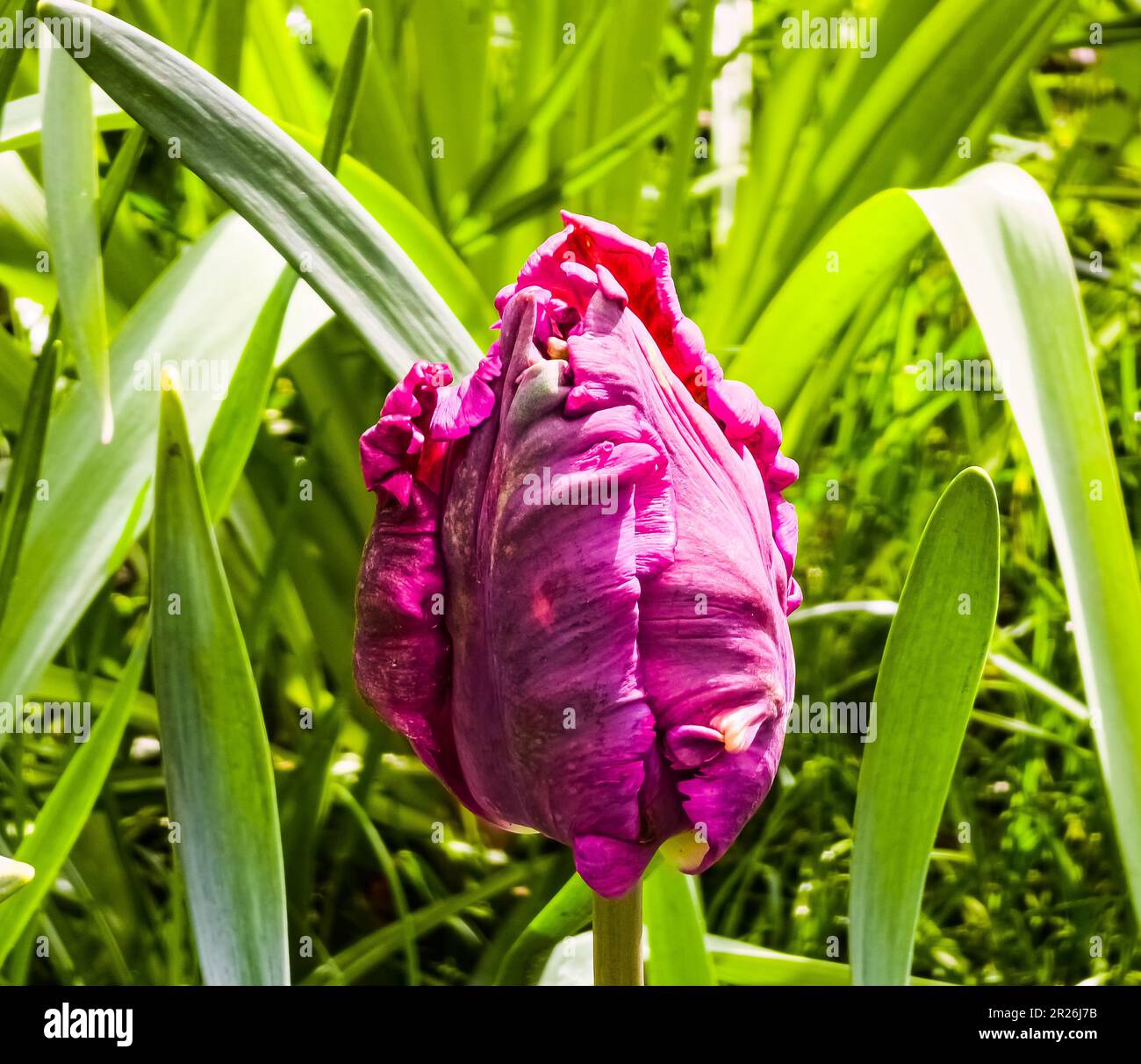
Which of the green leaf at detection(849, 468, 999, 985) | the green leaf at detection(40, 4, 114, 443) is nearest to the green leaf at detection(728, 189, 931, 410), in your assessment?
the green leaf at detection(849, 468, 999, 985)

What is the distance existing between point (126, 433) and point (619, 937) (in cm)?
27

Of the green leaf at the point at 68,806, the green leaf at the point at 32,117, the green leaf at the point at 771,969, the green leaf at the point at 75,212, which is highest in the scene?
the green leaf at the point at 32,117

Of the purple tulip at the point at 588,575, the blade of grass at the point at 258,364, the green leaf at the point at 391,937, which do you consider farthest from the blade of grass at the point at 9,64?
the green leaf at the point at 391,937

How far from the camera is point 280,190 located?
0.37 metres

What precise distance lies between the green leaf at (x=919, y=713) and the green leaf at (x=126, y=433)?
26 cm

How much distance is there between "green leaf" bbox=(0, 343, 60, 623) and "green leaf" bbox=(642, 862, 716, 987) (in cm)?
25

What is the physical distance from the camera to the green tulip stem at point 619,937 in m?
0.31

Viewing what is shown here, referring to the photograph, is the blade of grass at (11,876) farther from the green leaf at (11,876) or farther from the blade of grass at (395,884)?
the blade of grass at (395,884)

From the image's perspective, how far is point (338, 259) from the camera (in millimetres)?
373

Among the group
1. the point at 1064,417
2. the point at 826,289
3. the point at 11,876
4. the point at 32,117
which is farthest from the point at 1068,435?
the point at 32,117

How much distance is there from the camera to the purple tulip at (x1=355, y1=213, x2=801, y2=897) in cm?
27
